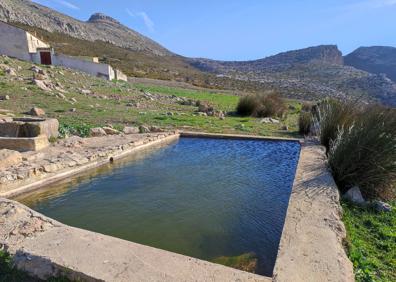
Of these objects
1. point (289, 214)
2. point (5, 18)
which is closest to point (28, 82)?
point (289, 214)

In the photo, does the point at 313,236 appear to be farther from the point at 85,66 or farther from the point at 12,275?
the point at 85,66

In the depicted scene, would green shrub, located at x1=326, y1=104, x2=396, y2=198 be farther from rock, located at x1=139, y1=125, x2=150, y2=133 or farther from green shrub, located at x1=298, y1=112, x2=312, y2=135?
rock, located at x1=139, y1=125, x2=150, y2=133

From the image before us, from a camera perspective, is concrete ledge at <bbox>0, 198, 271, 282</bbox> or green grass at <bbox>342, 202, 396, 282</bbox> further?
green grass at <bbox>342, 202, 396, 282</bbox>

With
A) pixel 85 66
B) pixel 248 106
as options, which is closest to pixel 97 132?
pixel 248 106

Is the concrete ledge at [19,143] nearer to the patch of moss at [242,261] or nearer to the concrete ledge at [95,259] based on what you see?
→ the concrete ledge at [95,259]

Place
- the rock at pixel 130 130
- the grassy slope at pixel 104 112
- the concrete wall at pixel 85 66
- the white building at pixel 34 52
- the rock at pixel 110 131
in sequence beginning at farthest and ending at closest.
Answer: the concrete wall at pixel 85 66
the white building at pixel 34 52
the grassy slope at pixel 104 112
the rock at pixel 130 130
the rock at pixel 110 131

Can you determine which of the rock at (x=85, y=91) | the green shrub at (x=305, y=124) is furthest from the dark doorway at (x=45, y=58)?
the green shrub at (x=305, y=124)

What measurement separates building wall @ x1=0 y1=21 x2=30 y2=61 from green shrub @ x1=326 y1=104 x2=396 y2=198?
25.0 m

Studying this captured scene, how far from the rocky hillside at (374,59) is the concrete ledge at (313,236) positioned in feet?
287

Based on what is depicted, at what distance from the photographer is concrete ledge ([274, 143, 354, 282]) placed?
2.82 metres

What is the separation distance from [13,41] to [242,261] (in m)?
26.1

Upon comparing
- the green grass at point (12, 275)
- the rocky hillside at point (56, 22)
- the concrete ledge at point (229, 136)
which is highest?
the rocky hillside at point (56, 22)

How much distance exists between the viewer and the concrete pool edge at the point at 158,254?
2770 mm

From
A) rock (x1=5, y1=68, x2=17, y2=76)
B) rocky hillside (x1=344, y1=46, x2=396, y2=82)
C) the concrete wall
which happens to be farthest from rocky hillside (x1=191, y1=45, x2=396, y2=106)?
rock (x1=5, y1=68, x2=17, y2=76)
